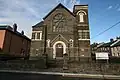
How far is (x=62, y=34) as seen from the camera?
27609mm

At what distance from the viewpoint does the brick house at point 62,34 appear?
2658 centimetres

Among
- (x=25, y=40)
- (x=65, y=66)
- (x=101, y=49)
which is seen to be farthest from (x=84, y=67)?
(x=101, y=49)

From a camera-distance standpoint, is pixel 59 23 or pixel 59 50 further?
pixel 59 23

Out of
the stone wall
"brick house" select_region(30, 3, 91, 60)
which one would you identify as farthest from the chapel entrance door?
the stone wall

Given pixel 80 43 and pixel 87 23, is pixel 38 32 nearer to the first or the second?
pixel 80 43

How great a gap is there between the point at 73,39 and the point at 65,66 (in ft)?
36.1

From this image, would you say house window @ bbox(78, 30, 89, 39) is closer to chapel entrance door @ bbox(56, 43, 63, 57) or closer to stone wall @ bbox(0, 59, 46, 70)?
chapel entrance door @ bbox(56, 43, 63, 57)

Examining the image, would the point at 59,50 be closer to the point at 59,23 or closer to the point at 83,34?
the point at 59,23

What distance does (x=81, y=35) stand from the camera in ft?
90.5

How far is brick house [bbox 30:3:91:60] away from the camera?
26578mm

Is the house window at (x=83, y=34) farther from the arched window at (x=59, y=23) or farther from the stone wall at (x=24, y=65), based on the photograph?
the stone wall at (x=24, y=65)

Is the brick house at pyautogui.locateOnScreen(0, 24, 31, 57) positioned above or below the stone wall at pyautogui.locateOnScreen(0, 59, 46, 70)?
above

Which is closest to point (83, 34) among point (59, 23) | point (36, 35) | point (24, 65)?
point (59, 23)

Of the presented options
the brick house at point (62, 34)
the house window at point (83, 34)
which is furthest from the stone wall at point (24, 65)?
the house window at point (83, 34)
